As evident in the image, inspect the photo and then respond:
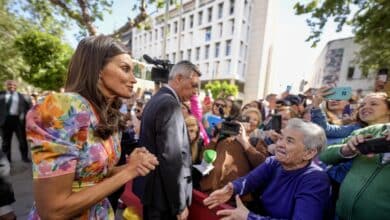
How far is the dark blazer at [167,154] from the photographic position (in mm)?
1809

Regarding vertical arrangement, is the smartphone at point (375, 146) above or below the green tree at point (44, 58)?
below

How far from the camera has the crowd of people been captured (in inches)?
36.0

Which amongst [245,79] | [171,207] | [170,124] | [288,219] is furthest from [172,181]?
[245,79]

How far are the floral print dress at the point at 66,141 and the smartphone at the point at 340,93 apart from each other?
2.45 m

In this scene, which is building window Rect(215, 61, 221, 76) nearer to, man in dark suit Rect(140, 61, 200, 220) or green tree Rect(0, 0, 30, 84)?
green tree Rect(0, 0, 30, 84)

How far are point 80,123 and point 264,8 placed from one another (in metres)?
39.7

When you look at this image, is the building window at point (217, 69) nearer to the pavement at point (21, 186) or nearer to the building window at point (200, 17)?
the building window at point (200, 17)

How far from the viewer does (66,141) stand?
0.91m

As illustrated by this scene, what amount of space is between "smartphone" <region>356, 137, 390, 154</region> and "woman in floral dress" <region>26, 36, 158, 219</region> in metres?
1.33

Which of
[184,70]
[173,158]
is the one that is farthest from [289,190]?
[184,70]

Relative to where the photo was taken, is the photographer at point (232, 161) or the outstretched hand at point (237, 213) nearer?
the outstretched hand at point (237, 213)

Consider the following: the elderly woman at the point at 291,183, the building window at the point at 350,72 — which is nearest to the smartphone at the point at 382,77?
the elderly woman at the point at 291,183

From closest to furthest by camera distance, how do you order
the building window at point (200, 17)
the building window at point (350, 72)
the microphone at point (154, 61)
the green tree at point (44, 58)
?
1. the microphone at point (154, 61)
2. the green tree at point (44, 58)
3. the building window at point (350, 72)
4. the building window at point (200, 17)

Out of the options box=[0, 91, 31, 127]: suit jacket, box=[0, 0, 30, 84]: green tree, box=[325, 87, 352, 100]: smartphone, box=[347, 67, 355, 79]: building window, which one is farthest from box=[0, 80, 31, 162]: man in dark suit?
box=[347, 67, 355, 79]: building window
